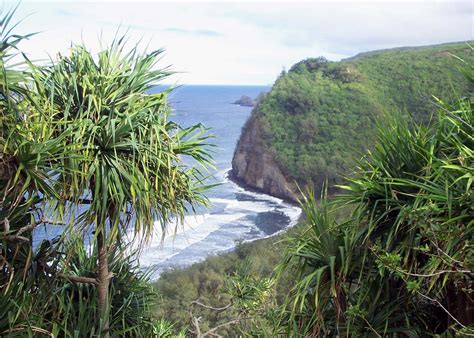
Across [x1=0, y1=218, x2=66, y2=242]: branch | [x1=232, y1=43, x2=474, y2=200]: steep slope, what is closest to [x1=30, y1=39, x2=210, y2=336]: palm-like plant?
[x1=0, y1=218, x2=66, y2=242]: branch

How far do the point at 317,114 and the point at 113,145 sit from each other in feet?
162

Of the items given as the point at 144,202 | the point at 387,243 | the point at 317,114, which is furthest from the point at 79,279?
the point at 317,114

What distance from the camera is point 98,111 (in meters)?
3.77

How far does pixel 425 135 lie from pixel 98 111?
2.27m

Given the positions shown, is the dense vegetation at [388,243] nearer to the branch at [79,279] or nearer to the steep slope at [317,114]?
the branch at [79,279]

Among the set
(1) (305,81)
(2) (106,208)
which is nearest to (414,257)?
(2) (106,208)

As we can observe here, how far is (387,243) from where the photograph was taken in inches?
132

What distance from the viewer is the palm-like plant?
367 cm

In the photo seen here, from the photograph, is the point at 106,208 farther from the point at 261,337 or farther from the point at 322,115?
the point at 322,115

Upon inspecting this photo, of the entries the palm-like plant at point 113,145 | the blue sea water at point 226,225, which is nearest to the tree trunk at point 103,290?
the palm-like plant at point 113,145

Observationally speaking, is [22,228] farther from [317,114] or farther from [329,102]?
[329,102]

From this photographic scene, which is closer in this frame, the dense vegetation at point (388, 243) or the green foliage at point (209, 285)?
the dense vegetation at point (388, 243)

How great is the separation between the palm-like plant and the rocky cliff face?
138ft

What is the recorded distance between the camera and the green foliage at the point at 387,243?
3396 mm
